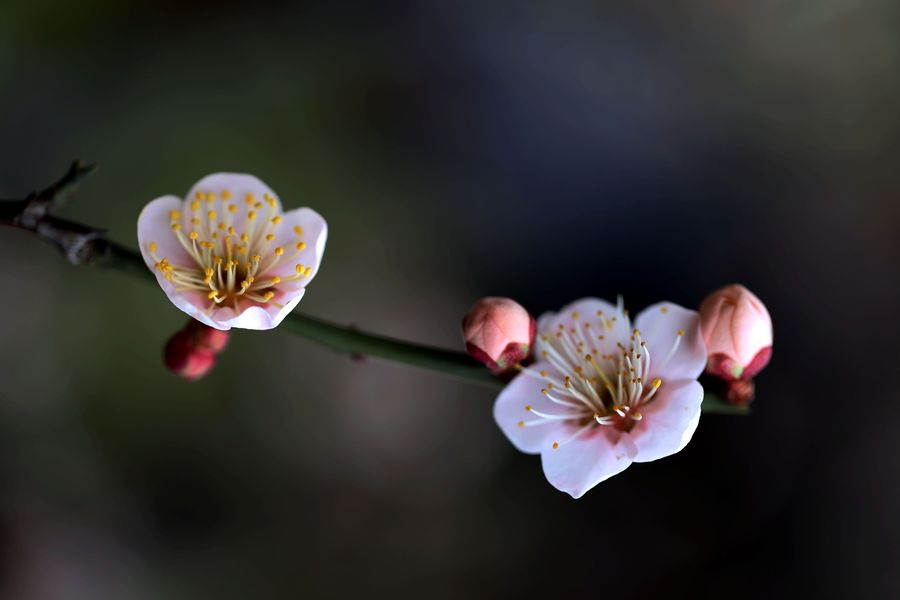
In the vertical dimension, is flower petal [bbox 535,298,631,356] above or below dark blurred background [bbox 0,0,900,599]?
below

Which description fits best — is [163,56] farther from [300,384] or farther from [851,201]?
[851,201]

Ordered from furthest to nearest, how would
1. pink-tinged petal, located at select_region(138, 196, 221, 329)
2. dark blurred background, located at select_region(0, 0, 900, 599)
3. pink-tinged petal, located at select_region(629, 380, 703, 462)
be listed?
1. dark blurred background, located at select_region(0, 0, 900, 599)
2. pink-tinged petal, located at select_region(138, 196, 221, 329)
3. pink-tinged petal, located at select_region(629, 380, 703, 462)

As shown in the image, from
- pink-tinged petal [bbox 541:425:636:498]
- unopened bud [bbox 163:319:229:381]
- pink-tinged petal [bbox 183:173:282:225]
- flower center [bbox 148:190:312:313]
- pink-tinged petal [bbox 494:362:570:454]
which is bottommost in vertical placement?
pink-tinged petal [bbox 541:425:636:498]

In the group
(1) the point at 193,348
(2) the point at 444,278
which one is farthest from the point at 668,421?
(2) the point at 444,278

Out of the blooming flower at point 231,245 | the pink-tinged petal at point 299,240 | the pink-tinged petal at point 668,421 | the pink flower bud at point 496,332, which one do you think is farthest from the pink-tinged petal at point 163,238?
the pink-tinged petal at point 668,421

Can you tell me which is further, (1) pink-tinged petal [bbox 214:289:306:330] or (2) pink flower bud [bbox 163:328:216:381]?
(2) pink flower bud [bbox 163:328:216:381]

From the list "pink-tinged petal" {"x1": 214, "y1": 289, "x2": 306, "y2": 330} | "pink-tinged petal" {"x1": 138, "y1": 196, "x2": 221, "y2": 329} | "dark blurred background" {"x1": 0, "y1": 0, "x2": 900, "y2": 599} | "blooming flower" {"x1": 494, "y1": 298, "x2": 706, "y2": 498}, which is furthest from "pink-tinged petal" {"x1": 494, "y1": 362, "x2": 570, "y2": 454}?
"dark blurred background" {"x1": 0, "y1": 0, "x2": 900, "y2": 599}

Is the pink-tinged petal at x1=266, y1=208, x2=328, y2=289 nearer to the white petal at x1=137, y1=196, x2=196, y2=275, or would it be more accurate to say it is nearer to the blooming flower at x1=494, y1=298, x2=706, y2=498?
the white petal at x1=137, y1=196, x2=196, y2=275

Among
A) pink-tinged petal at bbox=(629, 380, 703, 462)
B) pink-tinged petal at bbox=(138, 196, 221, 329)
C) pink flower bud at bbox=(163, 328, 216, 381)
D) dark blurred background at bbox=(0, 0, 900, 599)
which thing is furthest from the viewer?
dark blurred background at bbox=(0, 0, 900, 599)
